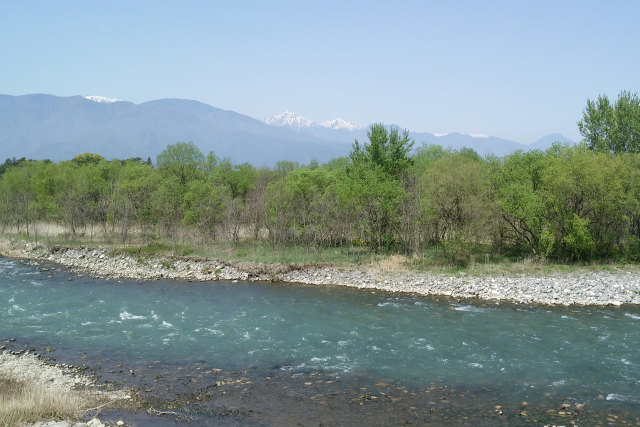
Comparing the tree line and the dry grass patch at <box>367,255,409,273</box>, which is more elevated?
the tree line

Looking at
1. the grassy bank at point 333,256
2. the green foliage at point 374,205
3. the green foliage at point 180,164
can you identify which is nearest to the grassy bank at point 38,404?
the grassy bank at point 333,256

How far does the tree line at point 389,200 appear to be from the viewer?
3384 cm

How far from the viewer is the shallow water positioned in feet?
50.3

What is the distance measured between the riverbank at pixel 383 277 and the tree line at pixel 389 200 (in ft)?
13.0

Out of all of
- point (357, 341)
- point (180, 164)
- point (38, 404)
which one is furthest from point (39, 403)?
point (180, 164)

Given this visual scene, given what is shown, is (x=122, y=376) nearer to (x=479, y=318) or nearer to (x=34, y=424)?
(x=34, y=424)

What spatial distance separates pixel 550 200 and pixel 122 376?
30.0m

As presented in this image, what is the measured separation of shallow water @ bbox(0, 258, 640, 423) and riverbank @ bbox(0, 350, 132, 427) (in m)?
→ 1.69

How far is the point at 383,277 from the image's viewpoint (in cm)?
3228

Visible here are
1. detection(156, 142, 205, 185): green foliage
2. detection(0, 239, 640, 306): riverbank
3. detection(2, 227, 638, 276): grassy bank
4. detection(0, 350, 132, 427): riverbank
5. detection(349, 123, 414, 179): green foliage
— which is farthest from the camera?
detection(156, 142, 205, 185): green foliage

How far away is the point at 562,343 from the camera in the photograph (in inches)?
773

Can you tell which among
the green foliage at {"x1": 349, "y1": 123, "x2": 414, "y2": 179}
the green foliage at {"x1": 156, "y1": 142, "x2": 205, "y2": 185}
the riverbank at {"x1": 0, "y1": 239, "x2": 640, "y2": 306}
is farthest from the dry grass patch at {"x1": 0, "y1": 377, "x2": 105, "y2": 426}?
the green foliage at {"x1": 156, "y1": 142, "x2": 205, "y2": 185}

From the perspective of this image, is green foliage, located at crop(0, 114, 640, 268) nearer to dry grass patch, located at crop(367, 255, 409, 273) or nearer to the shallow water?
dry grass patch, located at crop(367, 255, 409, 273)

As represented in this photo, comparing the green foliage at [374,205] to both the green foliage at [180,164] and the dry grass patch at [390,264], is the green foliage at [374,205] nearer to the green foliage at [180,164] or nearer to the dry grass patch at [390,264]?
the green foliage at [180,164]
